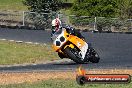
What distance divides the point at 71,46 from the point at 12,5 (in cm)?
3638

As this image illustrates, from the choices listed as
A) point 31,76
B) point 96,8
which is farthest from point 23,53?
point 96,8

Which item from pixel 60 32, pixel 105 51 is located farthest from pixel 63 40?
pixel 105 51

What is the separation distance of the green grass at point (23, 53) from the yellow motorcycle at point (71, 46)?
13.6 feet

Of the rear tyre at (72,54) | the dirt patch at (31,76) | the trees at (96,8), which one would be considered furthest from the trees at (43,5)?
the dirt patch at (31,76)

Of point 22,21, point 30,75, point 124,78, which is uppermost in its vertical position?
point 124,78

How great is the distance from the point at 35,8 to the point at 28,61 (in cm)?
2145

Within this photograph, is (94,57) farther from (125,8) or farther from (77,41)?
(125,8)

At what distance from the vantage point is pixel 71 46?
2056 cm

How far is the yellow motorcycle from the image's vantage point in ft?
65.2

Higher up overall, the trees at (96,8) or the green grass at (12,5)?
the trees at (96,8)

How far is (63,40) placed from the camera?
20.0 metres

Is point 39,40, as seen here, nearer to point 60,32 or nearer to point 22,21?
point 22,21

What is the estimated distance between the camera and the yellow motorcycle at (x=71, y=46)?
19.9 metres

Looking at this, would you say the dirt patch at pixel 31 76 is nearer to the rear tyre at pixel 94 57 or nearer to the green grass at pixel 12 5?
the rear tyre at pixel 94 57
